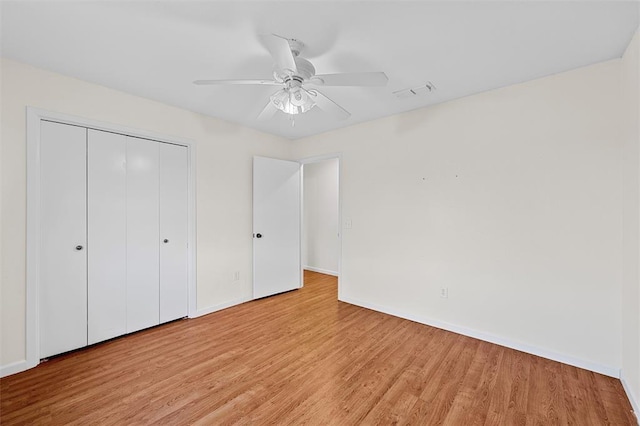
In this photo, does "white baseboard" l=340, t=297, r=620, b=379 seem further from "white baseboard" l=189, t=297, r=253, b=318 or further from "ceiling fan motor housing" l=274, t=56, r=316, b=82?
"ceiling fan motor housing" l=274, t=56, r=316, b=82

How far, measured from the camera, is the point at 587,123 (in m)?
2.21

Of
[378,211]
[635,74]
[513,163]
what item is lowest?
[378,211]

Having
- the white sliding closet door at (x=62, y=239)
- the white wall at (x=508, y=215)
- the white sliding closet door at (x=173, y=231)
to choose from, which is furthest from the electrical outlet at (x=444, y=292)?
the white sliding closet door at (x=62, y=239)

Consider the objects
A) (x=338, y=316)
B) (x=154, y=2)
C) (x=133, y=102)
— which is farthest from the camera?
(x=338, y=316)

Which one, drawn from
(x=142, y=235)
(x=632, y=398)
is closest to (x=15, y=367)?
(x=142, y=235)

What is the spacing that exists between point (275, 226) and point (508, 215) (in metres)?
2.91

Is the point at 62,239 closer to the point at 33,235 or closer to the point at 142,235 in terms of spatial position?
the point at 33,235

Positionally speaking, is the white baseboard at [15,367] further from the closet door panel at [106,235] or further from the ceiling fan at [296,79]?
the ceiling fan at [296,79]

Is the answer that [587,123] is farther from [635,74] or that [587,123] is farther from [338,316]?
[338,316]

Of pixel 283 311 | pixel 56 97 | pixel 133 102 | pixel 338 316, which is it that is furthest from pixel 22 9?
pixel 338 316

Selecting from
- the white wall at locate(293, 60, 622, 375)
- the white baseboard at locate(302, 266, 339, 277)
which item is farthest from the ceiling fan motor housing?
the white baseboard at locate(302, 266, 339, 277)

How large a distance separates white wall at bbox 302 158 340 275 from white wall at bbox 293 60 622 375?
191 cm

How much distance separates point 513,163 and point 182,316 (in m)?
3.86

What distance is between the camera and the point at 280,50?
1584mm
